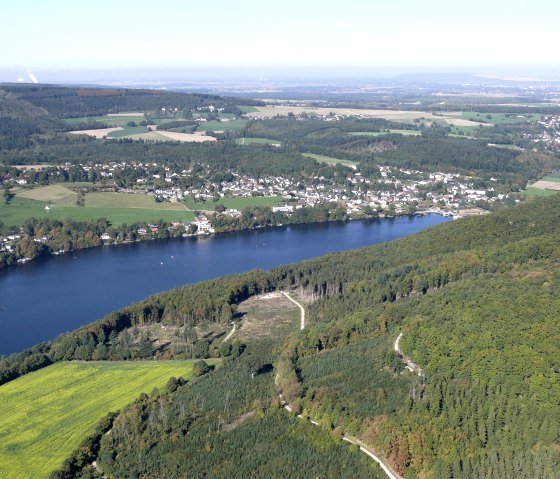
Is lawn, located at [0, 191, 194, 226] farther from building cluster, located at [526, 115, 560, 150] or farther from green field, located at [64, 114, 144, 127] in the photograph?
building cluster, located at [526, 115, 560, 150]

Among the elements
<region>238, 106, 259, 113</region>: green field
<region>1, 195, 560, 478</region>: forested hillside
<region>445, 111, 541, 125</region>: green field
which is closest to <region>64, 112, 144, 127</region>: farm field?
<region>238, 106, 259, 113</region>: green field

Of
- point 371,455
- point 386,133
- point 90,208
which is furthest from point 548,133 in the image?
point 371,455

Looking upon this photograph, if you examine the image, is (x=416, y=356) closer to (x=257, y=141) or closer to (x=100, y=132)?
(x=257, y=141)

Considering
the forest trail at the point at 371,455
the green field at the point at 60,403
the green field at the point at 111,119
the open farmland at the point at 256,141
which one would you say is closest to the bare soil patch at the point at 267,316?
the green field at the point at 60,403

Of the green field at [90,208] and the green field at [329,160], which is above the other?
the green field at [329,160]

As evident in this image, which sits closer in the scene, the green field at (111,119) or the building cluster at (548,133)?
the building cluster at (548,133)

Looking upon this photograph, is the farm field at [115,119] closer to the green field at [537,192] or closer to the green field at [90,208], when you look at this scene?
the green field at [90,208]

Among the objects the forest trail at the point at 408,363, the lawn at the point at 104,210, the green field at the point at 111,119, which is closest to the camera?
the forest trail at the point at 408,363
